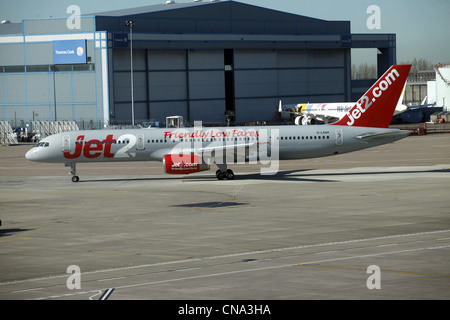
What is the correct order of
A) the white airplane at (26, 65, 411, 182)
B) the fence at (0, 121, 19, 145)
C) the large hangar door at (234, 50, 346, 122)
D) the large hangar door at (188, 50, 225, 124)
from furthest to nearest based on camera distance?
1. the large hangar door at (234, 50, 346, 122)
2. the large hangar door at (188, 50, 225, 124)
3. the fence at (0, 121, 19, 145)
4. the white airplane at (26, 65, 411, 182)

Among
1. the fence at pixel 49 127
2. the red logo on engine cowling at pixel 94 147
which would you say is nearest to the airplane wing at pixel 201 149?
the red logo on engine cowling at pixel 94 147

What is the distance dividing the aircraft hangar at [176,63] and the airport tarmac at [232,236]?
6260 centimetres

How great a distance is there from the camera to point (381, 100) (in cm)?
5469

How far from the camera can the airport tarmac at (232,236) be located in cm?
1986

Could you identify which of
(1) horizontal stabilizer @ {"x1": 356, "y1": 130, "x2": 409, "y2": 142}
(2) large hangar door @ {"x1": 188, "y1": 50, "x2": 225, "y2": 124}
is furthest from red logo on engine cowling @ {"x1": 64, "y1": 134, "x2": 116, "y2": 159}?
(2) large hangar door @ {"x1": 188, "y1": 50, "x2": 225, "y2": 124}

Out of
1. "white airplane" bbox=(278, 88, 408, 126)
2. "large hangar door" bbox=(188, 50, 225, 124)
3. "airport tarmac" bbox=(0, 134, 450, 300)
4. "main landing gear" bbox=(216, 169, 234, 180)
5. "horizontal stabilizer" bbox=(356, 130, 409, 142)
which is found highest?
"large hangar door" bbox=(188, 50, 225, 124)

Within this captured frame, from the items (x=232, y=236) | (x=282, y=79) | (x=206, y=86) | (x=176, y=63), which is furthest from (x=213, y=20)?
(x=232, y=236)

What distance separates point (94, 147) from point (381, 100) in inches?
934

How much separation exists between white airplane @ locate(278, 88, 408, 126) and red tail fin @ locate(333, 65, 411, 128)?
68.5 metres

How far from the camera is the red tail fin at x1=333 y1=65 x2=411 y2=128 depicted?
54.7m

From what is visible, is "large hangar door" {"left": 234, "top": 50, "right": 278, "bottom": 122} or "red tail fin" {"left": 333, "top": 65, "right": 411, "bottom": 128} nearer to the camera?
"red tail fin" {"left": 333, "top": 65, "right": 411, "bottom": 128}

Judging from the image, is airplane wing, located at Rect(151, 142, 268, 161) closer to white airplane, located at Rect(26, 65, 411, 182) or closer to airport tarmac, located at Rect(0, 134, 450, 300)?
white airplane, located at Rect(26, 65, 411, 182)

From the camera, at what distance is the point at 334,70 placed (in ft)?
479

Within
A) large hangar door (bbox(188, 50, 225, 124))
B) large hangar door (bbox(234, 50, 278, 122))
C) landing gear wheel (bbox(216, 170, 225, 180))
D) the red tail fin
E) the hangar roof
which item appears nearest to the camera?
landing gear wheel (bbox(216, 170, 225, 180))
